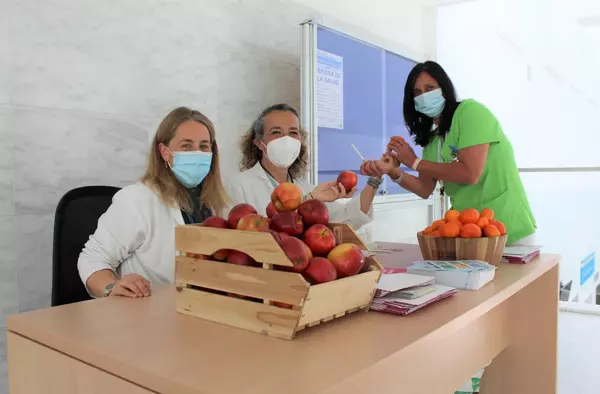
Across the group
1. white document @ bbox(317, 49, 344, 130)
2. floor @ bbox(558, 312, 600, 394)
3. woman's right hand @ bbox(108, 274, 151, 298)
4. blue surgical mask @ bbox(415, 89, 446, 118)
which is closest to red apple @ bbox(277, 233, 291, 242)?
woman's right hand @ bbox(108, 274, 151, 298)

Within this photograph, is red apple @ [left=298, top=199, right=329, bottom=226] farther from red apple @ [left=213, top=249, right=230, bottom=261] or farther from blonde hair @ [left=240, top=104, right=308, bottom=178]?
blonde hair @ [left=240, top=104, right=308, bottom=178]

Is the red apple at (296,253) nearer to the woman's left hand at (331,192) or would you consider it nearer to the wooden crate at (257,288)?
the wooden crate at (257,288)

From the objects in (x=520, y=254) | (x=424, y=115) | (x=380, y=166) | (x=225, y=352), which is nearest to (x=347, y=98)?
(x=424, y=115)

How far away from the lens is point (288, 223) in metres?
1.00

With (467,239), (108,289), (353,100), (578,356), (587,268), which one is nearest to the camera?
(108,289)

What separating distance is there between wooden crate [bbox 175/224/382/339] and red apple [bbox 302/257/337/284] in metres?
0.01

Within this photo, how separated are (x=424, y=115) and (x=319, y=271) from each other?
4.75 ft

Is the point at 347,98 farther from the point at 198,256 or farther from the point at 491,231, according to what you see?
the point at 198,256

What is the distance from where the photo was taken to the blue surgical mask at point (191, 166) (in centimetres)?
172

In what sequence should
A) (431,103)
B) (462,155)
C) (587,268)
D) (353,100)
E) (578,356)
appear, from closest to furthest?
(462,155)
(431,103)
(578,356)
(353,100)
(587,268)

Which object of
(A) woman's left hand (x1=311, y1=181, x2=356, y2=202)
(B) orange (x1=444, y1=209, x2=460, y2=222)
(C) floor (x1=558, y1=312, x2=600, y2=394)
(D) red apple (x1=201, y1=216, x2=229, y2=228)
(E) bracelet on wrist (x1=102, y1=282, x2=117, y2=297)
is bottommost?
(C) floor (x1=558, y1=312, x2=600, y2=394)

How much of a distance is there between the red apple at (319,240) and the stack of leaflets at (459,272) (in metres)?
0.42

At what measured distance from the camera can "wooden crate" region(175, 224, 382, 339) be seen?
0.86m

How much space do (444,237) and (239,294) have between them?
2.48 feet
